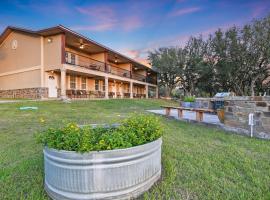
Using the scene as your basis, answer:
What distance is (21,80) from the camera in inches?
692

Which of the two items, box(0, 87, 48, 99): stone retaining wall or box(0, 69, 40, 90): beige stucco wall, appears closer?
box(0, 87, 48, 99): stone retaining wall

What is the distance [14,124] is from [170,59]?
84.5 ft

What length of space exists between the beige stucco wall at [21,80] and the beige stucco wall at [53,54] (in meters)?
1.32

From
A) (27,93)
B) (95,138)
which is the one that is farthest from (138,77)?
(95,138)

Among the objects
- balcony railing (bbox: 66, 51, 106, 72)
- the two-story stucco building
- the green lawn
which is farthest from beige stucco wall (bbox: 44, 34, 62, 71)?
the green lawn

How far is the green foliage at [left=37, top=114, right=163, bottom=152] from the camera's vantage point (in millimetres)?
2178

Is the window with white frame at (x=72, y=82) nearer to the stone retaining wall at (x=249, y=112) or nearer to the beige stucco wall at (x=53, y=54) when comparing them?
the beige stucco wall at (x=53, y=54)

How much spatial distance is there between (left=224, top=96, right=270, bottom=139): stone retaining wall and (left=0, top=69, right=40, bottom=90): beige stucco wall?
14866 mm

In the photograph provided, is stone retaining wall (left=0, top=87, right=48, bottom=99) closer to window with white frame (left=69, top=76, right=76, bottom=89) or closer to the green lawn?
window with white frame (left=69, top=76, right=76, bottom=89)

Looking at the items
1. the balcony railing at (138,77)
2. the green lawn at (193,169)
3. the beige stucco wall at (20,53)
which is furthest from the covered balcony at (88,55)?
the green lawn at (193,169)

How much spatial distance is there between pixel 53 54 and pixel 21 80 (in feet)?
15.9

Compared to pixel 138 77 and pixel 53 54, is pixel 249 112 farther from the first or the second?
pixel 138 77

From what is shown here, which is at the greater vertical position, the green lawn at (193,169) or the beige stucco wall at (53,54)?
the beige stucco wall at (53,54)

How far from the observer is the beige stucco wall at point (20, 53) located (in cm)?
1628
